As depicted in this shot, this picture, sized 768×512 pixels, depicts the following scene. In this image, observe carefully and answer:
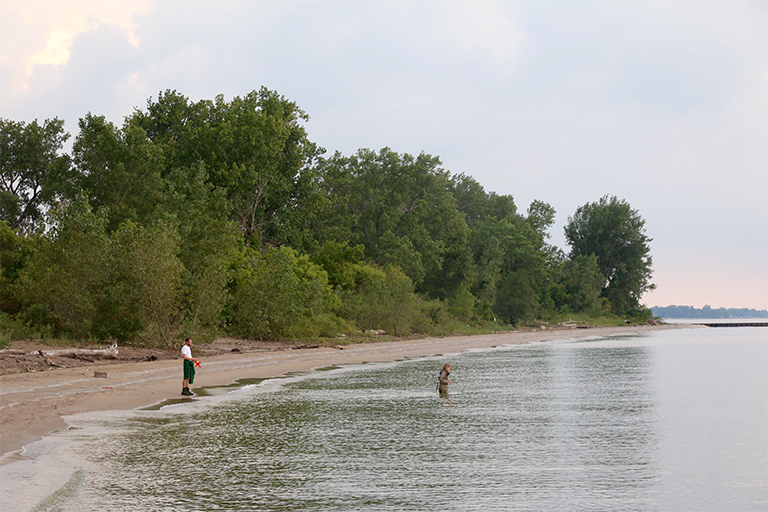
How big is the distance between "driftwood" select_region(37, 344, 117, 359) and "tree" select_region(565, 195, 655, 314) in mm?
98335

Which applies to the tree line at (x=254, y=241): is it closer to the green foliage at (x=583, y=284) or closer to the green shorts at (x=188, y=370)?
the green foliage at (x=583, y=284)

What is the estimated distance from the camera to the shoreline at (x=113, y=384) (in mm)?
15312

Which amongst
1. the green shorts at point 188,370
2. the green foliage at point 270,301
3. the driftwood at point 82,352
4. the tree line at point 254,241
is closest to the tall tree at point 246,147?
the tree line at point 254,241

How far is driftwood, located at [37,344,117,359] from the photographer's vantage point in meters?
26.3

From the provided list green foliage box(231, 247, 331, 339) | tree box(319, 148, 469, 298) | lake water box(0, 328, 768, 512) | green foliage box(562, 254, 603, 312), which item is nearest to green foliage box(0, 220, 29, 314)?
green foliage box(231, 247, 331, 339)

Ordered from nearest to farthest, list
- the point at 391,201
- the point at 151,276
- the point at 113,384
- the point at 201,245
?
the point at 113,384 → the point at 151,276 → the point at 201,245 → the point at 391,201

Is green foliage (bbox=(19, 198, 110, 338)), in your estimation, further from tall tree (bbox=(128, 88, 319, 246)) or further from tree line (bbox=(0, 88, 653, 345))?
tall tree (bbox=(128, 88, 319, 246))

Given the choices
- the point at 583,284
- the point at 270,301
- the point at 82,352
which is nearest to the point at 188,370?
the point at 82,352

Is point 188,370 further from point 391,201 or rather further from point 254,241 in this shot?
point 391,201

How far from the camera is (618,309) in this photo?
118 m

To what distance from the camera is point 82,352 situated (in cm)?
2803

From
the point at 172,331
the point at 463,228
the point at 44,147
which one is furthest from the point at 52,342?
the point at 463,228

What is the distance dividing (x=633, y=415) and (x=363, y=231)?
64.0m

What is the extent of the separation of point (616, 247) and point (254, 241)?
273 feet
